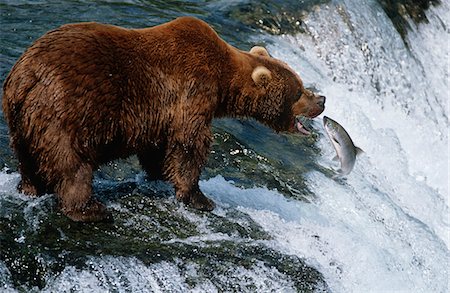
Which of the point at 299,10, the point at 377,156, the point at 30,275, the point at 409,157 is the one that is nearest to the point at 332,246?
the point at 30,275

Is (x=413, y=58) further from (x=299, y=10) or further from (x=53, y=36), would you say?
(x=53, y=36)

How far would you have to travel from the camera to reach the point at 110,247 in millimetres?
5520

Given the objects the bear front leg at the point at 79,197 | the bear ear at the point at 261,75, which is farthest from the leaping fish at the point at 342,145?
the bear front leg at the point at 79,197

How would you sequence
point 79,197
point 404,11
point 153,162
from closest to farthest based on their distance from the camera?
1. point 79,197
2. point 153,162
3. point 404,11

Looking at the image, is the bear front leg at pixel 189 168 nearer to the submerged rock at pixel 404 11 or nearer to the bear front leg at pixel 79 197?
the bear front leg at pixel 79 197

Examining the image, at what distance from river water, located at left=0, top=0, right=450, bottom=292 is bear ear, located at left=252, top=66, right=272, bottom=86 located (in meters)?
0.96

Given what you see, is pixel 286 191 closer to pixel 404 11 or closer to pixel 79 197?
pixel 79 197

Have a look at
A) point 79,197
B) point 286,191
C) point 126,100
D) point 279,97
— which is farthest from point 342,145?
point 79,197

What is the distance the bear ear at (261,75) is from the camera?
264 inches

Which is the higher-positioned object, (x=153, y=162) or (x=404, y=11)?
(x=153, y=162)

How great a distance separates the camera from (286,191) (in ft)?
25.7

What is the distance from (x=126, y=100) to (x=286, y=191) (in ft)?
Result: 7.67

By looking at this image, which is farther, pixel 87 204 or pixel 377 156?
pixel 377 156

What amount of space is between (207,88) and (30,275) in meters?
1.97
